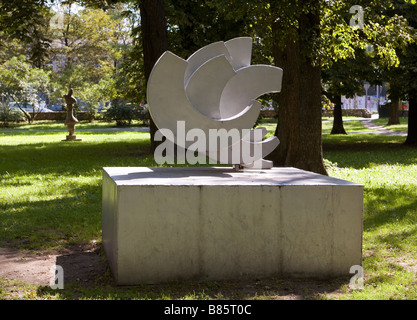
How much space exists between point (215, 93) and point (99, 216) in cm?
319

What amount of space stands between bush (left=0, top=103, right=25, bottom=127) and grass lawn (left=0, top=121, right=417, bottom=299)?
72.9ft

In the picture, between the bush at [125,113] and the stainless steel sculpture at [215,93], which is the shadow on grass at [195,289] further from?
the bush at [125,113]

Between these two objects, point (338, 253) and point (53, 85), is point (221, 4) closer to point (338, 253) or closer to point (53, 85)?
point (338, 253)

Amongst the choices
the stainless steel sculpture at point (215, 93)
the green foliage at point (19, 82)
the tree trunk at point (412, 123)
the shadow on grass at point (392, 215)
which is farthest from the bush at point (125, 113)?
the stainless steel sculpture at point (215, 93)

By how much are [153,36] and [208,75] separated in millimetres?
10564

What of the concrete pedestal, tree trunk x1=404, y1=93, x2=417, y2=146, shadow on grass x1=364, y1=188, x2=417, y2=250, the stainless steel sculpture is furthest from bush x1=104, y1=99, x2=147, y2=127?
the concrete pedestal

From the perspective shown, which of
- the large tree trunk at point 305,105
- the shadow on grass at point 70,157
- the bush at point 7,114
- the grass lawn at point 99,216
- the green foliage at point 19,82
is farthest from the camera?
the green foliage at point 19,82

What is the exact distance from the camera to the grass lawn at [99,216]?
6.62m

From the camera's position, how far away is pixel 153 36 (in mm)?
18641

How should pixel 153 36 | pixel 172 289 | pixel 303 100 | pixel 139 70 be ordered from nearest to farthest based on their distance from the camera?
1. pixel 172 289
2. pixel 303 100
3. pixel 153 36
4. pixel 139 70

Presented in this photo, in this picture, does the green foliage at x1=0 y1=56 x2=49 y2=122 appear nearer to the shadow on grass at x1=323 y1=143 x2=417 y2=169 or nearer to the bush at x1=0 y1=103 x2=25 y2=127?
the bush at x1=0 y1=103 x2=25 y2=127

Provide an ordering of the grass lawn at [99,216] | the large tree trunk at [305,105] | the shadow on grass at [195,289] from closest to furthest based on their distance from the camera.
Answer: the shadow on grass at [195,289]
the grass lawn at [99,216]
the large tree trunk at [305,105]

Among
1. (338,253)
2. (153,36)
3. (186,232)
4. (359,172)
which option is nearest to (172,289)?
(186,232)

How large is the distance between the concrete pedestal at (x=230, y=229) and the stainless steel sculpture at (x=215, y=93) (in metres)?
1.06
